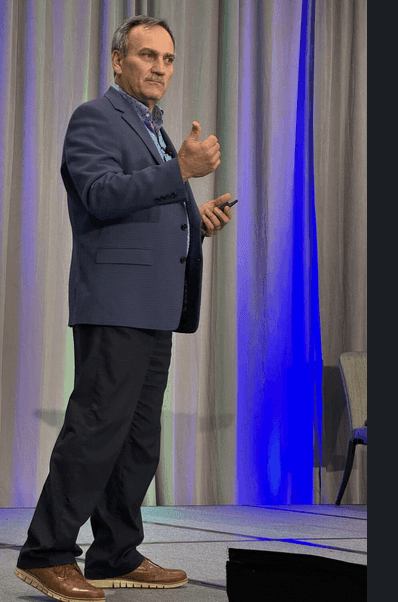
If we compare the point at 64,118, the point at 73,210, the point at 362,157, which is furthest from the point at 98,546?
the point at 362,157

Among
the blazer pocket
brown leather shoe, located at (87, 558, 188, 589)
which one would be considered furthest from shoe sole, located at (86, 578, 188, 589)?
the blazer pocket

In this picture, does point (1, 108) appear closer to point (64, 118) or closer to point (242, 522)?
point (64, 118)

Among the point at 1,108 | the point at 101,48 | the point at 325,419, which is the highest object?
the point at 101,48

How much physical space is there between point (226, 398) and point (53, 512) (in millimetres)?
2284

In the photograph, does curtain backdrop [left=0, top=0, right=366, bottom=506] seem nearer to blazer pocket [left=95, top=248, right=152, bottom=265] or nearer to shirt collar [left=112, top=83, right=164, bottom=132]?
shirt collar [left=112, top=83, right=164, bottom=132]

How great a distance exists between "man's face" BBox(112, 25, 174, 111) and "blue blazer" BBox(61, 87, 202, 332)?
0.06 metres

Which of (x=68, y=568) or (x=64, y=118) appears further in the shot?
(x=64, y=118)

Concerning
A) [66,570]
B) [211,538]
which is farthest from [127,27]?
[211,538]

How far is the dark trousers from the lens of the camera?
1423 millimetres

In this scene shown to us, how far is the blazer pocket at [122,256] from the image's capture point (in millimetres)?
1506

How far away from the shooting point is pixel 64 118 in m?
3.47

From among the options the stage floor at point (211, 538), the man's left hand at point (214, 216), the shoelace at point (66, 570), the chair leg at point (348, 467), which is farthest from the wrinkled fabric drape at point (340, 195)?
the shoelace at point (66, 570)

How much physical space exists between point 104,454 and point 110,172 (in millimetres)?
539

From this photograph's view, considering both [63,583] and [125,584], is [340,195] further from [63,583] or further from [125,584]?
[63,583]
